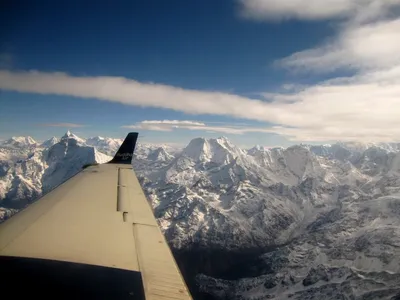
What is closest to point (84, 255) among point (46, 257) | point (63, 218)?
point (46, 257)

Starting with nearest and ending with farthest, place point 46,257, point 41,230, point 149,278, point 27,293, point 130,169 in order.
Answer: point 27,293, point 149,278, point 46,257, point 41,230, point 130,169

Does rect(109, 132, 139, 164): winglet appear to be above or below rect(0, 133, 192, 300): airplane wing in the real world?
above

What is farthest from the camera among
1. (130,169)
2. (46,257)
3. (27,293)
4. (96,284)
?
(130,169)

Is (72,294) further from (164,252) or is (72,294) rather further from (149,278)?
(164,252)

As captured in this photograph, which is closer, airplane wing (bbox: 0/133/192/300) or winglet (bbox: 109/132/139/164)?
airplane wing (bbox: 0/133/192/300)

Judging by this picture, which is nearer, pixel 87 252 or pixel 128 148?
pixel 87 252

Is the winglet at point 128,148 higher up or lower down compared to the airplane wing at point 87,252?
higher up

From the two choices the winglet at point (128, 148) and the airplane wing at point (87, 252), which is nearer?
the airplane wing at point (87, 252)

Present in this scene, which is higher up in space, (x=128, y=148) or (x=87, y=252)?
(x=128, y=148)
